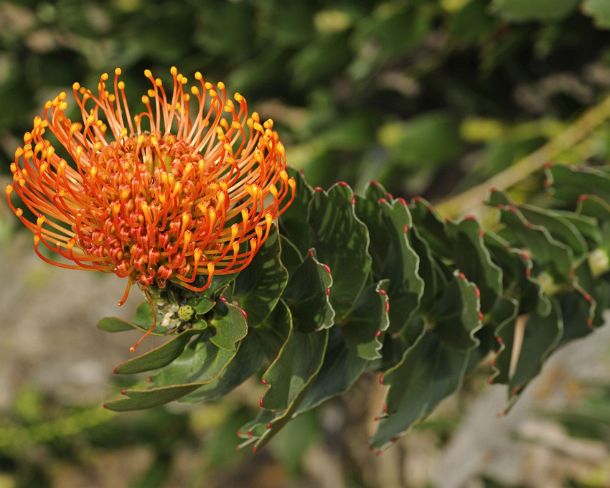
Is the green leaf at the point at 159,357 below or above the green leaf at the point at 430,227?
above

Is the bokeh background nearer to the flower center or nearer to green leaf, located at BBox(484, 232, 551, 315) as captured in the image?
green leaf, located at BBox(484, 232, 551, 315)

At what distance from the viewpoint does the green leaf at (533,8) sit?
3.99 feet

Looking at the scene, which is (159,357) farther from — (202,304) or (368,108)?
(368,108)

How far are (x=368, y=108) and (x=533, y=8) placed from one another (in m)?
0.57

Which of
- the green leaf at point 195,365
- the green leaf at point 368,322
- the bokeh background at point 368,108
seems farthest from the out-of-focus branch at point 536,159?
the green leaf at point 195,365

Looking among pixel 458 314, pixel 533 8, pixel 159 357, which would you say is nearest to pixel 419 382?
pixel 458 314

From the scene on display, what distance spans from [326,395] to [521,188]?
2.67 ft

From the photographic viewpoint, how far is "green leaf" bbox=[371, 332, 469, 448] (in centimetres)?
85

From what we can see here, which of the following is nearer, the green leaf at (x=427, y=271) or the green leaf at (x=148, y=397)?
the green leaf at (x=148, y=397)

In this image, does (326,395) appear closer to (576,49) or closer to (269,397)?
(269,397)

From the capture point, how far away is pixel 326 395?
0.82 metres

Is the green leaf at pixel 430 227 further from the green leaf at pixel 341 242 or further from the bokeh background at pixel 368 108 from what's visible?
the bokeh background at pixel 368 108

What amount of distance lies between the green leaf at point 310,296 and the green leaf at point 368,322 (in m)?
0.05

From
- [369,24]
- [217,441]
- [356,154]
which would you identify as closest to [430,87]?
[356,154]
